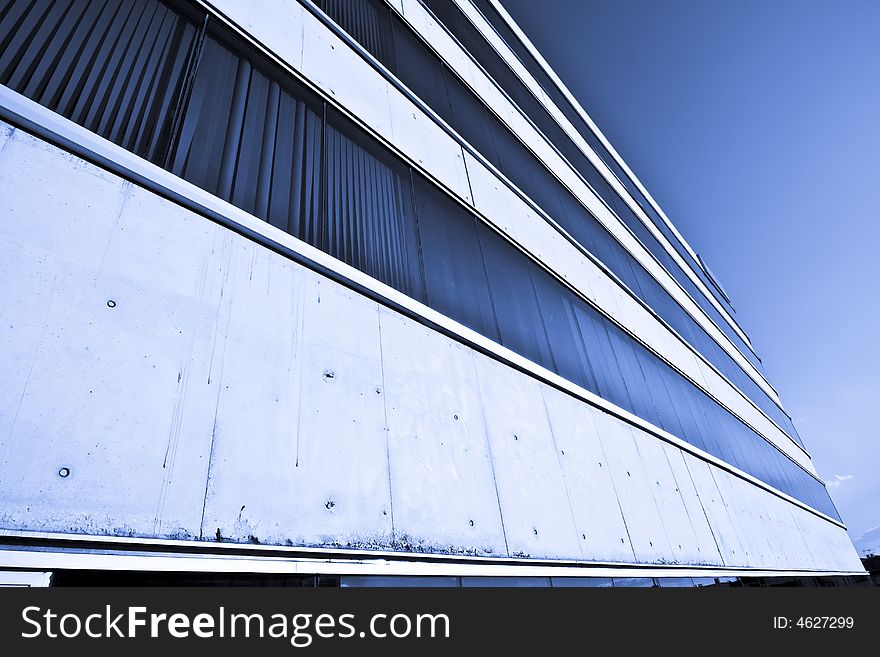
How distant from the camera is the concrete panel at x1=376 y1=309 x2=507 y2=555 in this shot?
10.2 feet

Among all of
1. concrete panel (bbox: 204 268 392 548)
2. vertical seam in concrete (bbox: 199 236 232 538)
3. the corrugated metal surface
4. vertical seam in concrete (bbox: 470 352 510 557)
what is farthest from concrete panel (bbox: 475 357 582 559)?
the corrugated metal surface

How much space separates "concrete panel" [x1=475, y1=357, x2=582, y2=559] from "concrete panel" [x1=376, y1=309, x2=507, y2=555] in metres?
0.16

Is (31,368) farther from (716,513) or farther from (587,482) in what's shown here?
(716,513)

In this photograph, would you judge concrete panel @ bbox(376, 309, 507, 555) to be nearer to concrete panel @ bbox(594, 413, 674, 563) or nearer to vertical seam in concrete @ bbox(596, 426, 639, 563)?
vertical seam in concrete @ bbox(596, 426, 639, 563)

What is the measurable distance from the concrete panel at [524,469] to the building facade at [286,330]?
0.03m

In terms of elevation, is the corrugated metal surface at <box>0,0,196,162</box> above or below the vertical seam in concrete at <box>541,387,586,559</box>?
above

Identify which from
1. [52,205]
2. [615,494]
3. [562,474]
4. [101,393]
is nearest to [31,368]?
[101,393]

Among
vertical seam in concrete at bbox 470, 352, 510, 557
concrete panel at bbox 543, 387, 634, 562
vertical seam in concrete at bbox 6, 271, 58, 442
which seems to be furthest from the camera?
concrete panel at bbox 543, 387, 634, 562

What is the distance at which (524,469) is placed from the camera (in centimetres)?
421

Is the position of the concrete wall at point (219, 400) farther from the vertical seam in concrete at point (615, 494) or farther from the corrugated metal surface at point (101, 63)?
the vertical seam in concrete at point (615, 494)

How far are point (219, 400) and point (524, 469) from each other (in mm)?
2903

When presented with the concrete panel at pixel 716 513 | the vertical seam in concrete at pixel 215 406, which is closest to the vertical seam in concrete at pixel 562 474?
the vertical seam in concrete at pixel 215 406

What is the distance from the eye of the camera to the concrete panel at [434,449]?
312 cm
